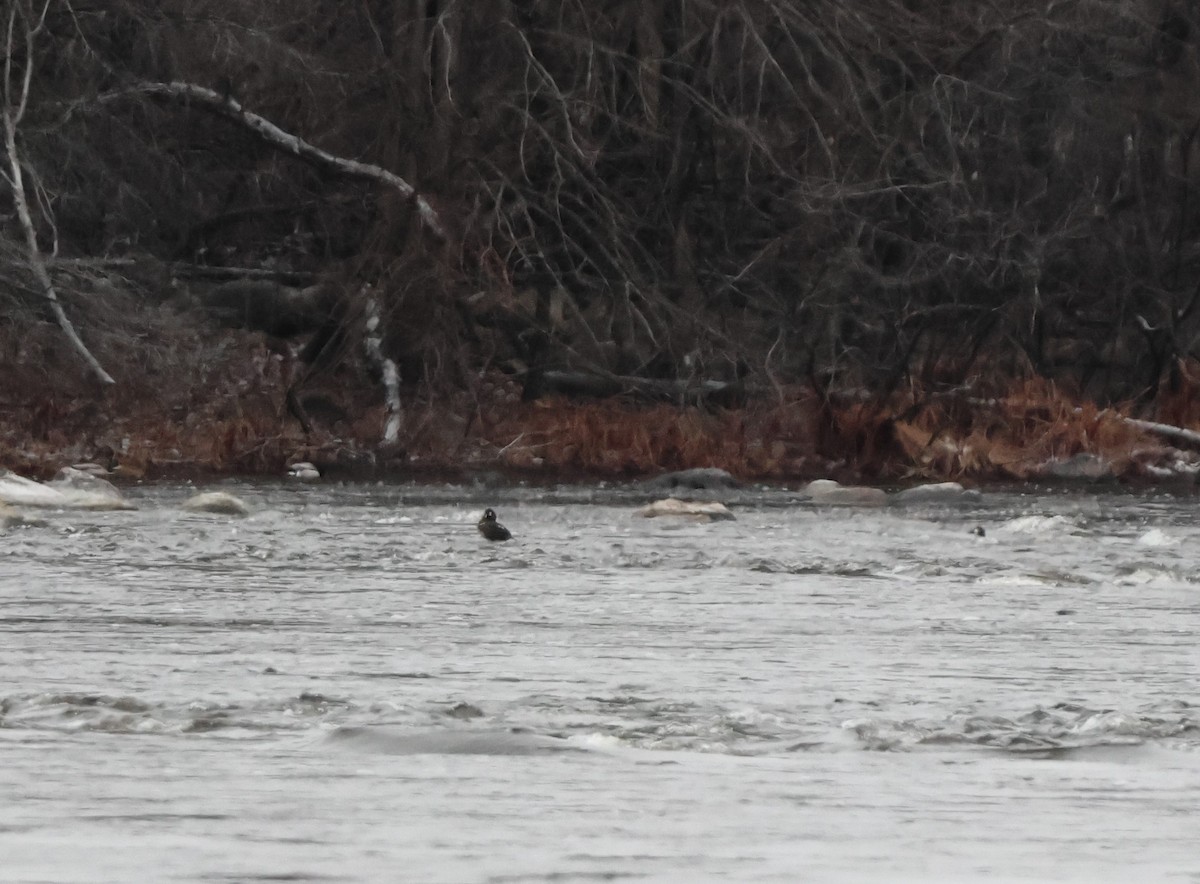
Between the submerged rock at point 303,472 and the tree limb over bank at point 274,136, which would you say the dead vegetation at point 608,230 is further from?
the submerged rock at point 303,472

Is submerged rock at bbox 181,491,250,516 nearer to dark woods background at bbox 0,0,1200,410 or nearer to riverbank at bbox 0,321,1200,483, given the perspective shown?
riverbank at bbox 0,321,1200,483

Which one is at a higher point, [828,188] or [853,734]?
[828,188]

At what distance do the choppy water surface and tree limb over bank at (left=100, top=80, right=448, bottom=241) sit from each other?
8.50 metres

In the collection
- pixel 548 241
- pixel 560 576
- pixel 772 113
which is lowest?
pixel 560 576

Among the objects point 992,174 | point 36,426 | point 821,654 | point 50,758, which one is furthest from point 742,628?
point 992,174

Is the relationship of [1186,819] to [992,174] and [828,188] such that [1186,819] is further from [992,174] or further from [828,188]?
[992,174]

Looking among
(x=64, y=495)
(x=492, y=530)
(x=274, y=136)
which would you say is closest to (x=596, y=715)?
(x=492, y=530)

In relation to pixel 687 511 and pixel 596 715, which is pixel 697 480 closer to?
pixel 687 511

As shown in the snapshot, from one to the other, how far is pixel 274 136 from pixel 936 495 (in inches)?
279

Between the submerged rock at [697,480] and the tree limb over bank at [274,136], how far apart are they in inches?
117

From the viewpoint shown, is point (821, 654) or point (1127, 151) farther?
point (1127, 151)

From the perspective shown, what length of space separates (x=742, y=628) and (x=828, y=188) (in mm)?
12828

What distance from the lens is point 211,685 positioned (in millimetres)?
5703

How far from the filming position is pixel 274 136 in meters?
19.6
